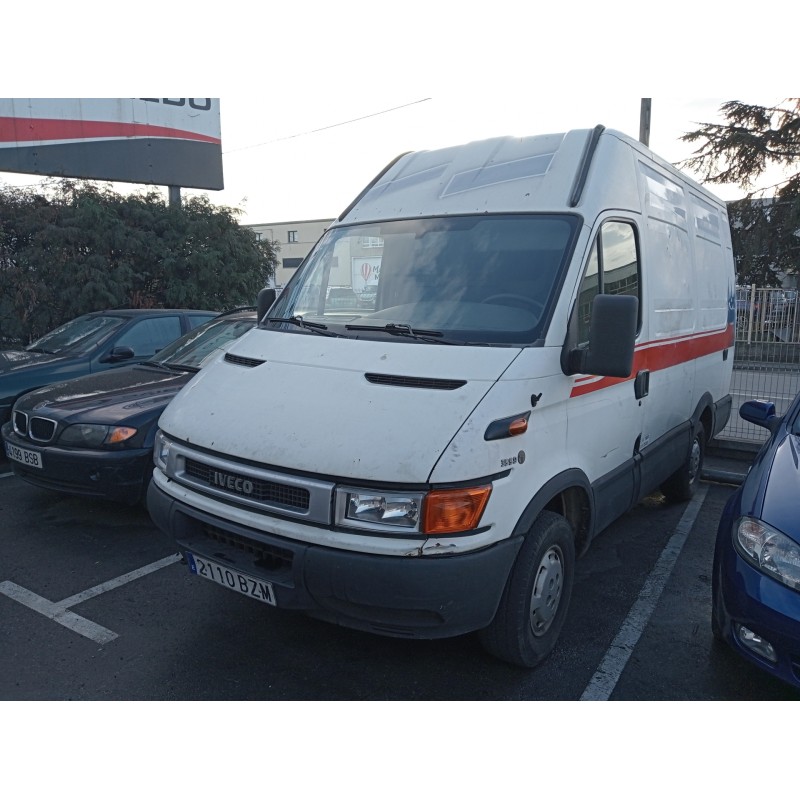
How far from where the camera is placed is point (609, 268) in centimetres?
362

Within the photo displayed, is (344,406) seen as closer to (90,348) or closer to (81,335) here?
(90,348)

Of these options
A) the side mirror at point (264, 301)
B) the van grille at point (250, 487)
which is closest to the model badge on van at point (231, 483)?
the van grille at point (250, 487)

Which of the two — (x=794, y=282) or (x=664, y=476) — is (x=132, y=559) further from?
(x=794, y=282)

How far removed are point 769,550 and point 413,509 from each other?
61.0 inches

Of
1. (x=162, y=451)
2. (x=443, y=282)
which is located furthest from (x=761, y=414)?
(x=162, y=451)

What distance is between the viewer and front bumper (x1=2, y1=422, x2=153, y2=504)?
470 centimetres

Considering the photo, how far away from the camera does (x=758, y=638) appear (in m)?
2.75

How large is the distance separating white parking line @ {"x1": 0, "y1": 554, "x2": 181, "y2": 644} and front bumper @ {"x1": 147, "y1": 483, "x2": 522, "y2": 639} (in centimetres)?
117

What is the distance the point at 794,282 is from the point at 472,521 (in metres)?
19.4

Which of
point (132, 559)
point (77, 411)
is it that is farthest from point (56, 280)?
point (132, 559)

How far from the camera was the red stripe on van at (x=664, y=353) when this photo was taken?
345cm

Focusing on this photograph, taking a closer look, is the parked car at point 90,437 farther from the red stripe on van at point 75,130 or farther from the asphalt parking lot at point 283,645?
the red stripe on van at point 75,130

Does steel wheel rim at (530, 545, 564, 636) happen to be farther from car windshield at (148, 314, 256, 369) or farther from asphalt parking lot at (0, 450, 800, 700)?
car windshield at (148, 314, 256, 369)

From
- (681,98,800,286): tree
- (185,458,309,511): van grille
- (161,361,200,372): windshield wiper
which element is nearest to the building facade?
(681,98,800,286): tree
